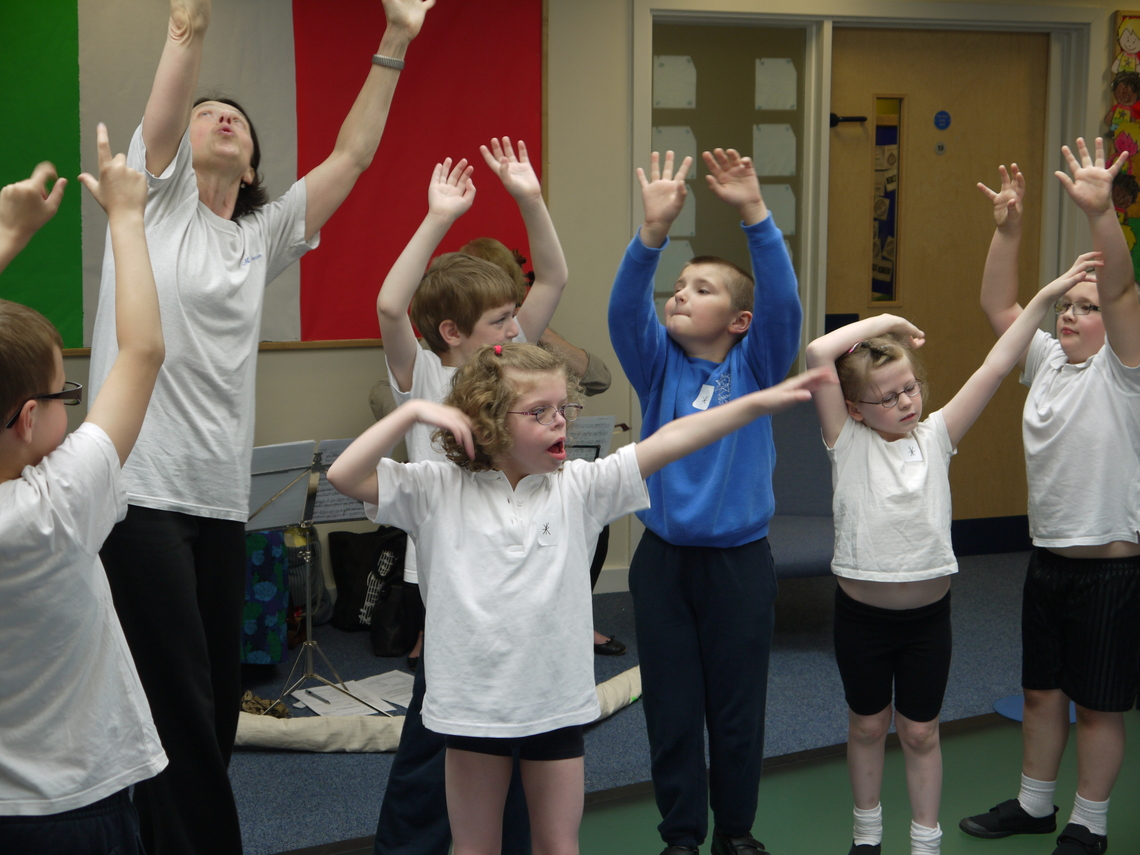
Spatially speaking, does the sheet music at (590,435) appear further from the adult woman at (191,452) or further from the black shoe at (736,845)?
the adult woman at (191,452)

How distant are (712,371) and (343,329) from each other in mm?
2339

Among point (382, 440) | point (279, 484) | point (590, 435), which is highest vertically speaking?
point (382, 440)

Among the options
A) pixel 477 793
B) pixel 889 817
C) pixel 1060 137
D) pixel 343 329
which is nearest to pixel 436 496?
pixel 477 793

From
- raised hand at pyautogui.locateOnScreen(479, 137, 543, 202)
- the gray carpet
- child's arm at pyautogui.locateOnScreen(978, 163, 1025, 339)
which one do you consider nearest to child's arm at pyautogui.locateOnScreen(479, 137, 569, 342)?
→ raised hand at pyautogui.locateOnScreen(479, 137, 543, 202)

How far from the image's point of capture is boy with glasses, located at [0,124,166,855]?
1.20 metres

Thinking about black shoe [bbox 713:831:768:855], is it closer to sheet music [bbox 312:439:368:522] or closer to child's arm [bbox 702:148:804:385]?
child's arm [bbox 702:148:804:385]

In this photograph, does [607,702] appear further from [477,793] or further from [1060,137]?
[1060,137]

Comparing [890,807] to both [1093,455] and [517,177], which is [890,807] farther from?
[517,177]

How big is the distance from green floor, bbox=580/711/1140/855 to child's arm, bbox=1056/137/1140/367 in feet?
3.52

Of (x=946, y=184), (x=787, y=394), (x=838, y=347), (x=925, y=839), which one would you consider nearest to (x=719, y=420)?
(x=787, y=394)

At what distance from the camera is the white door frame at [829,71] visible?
4285mm

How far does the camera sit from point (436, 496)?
1.60m

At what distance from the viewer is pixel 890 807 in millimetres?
2490

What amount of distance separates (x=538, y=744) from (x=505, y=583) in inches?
9.5
